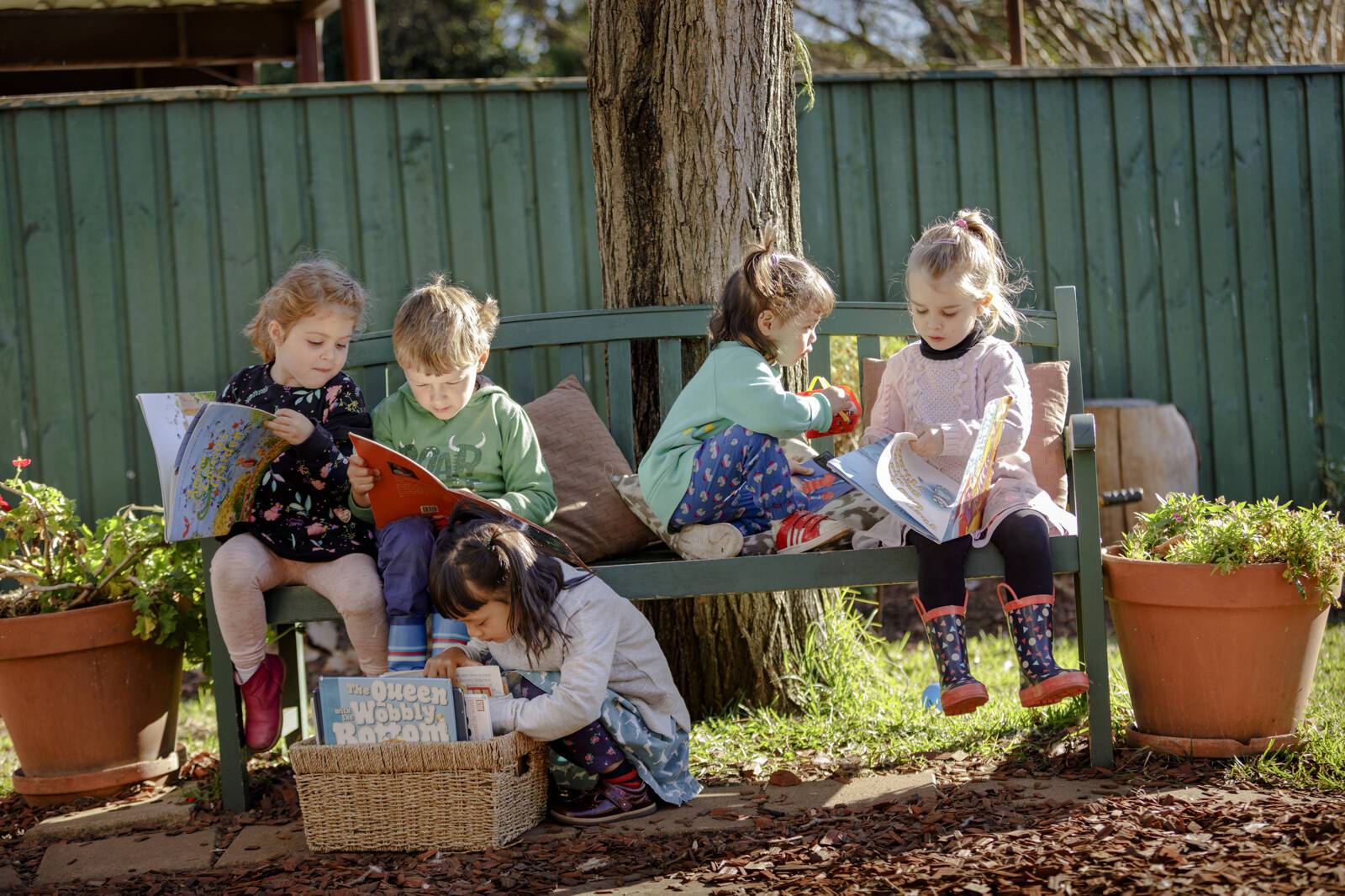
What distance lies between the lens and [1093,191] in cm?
577

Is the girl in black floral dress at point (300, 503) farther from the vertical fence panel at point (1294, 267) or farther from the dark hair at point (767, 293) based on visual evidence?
the vertical fence panel at point (1294, 267)

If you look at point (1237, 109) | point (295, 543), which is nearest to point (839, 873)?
point (295, 543)

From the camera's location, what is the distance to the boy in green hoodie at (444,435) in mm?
2973

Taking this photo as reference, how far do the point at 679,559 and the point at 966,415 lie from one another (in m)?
0.79

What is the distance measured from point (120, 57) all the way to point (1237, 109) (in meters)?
5.66

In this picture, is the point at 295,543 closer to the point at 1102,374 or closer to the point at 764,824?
the point at 764,824

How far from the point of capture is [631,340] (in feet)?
12.2

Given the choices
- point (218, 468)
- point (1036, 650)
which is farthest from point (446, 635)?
point (1036, 650)

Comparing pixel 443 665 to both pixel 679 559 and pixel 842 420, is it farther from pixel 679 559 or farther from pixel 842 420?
pixel 842 420

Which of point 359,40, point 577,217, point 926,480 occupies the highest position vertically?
point 359,40

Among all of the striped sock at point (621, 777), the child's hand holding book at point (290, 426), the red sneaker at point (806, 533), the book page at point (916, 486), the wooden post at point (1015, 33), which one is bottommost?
the striped sock at point (621, 777)

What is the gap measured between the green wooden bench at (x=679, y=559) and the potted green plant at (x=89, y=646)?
309mm

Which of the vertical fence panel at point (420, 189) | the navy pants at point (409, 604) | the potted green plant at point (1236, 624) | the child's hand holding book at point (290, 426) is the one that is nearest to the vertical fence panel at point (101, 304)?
the vertical fence panel at point (420, 189)

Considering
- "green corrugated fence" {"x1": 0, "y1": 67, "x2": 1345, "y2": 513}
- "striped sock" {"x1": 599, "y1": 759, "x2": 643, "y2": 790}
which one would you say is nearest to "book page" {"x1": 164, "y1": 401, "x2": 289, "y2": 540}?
"striped sock" {"x1": 599, "y1": 759, "x2": 643, "y2": 790}
